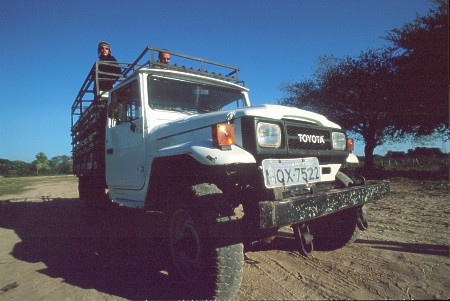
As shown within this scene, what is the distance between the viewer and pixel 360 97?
16.8 meters

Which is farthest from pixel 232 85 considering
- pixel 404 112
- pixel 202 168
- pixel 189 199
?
pixel 404 112

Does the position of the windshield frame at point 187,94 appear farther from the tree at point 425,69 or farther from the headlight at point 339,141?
the tree at point 425,69

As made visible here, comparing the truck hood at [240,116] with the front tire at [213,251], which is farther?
the truck hood at [240,116]

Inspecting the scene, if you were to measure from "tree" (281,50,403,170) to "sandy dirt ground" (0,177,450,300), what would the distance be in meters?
12.8

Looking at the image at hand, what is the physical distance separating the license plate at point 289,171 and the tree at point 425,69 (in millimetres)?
13862

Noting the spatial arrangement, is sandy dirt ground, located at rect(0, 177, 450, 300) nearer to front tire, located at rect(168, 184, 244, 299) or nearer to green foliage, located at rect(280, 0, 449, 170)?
front tire, located at rect(168, 184, 244, 299)

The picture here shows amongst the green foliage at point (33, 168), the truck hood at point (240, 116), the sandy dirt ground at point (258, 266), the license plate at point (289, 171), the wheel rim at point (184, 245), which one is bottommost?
the sandy dirt ground at point (258, 266)

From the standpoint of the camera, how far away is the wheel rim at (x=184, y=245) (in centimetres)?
255

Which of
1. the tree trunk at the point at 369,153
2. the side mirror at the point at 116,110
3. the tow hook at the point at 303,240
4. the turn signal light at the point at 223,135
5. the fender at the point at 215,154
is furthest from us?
the tree trunk at the point at 369,153

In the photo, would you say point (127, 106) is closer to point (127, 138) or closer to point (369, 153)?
point (127, 138)

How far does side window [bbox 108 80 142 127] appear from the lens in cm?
363

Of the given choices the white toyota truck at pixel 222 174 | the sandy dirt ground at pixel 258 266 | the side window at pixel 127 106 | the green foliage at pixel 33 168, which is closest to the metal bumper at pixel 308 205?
the white toyota truck at pixel 222 174

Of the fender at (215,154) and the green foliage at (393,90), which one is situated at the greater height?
the green foliage at (393,90)

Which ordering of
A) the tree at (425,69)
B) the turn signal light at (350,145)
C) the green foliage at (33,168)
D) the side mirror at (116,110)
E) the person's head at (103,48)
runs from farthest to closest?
1. the green foliage at (33,168)
2. the tree at (425,69)
3. the person's head at (103,48)
4. the side mirror at (116,110)
5. the turn signal light at (350,145)
